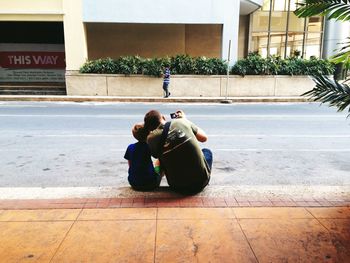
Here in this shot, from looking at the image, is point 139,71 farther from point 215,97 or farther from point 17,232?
point 17,232

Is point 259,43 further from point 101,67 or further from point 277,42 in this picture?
point 101,67

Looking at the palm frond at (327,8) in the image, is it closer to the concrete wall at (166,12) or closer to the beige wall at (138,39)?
the concrete wall at (166,12)

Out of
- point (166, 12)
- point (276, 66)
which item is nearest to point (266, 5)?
point (276, 66)

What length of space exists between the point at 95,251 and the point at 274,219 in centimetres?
186

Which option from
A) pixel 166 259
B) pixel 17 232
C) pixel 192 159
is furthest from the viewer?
pixel 192 159

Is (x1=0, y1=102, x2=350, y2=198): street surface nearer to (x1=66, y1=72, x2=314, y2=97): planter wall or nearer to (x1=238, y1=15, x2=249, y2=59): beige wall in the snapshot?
(x1=66, y1=72, x2=314, y2=97): planter wall

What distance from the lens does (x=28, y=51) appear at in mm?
21359

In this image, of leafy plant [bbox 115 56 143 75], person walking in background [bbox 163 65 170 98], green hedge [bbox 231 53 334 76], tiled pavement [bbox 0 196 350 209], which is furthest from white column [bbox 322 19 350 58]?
tiled pavement [bbox 0 196 350 209]

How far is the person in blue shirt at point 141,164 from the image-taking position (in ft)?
13.3

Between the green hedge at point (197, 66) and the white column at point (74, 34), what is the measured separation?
687mm

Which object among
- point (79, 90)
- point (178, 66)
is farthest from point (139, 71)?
point (79, 90)

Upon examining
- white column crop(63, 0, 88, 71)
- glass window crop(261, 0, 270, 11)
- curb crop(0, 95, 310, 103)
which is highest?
glass window crop(261, 0, 270, 11)

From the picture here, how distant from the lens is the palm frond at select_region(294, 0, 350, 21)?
329cm

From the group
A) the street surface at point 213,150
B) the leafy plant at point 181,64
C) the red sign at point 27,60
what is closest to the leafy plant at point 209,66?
the leafy plant at point 181,64
